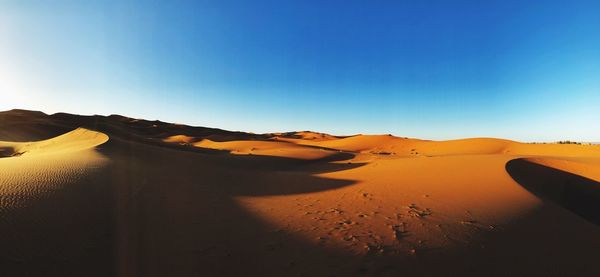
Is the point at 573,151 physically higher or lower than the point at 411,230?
higher

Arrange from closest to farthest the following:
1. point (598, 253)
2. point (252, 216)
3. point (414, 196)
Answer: point (598, 253), point (252, 216), point (414, 196)

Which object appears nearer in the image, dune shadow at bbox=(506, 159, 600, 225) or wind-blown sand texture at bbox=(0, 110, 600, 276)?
wind-blown sand texture at bbox=(0, 110, 600, 276)

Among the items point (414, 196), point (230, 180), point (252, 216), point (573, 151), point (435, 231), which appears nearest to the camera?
point (435, 231)

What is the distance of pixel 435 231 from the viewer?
4570mm

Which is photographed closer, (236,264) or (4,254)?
(4,254)

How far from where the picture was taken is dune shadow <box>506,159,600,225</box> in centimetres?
756

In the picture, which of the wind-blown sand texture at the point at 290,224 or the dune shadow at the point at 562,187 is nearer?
the wind-blown sand texture at the point at 290,224

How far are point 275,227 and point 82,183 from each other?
3.82m

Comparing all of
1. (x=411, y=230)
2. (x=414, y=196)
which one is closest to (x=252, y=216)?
(x=411, y=230)

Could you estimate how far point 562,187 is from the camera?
28.3ft

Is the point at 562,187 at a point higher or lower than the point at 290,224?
higher

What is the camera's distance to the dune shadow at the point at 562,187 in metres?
7.56

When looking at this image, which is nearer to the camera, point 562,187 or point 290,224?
point 290,224

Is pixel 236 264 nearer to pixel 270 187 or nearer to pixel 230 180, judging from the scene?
pixel 270 187
